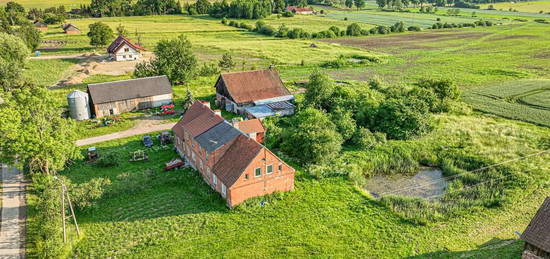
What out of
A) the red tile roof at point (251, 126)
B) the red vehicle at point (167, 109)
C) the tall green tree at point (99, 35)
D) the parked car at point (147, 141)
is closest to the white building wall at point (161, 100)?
the red vehicle at point (167, 109)

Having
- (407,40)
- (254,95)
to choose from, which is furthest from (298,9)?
(254,95)

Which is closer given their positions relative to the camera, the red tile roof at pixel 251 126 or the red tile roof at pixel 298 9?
the red tile roof at pixel 251 126

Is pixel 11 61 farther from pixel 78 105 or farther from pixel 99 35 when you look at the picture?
pixel 99 35

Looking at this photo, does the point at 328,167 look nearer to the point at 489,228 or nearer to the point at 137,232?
the point at 489,228

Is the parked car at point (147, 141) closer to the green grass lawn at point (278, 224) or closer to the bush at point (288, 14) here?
the green grass lawn at point (278, 224)

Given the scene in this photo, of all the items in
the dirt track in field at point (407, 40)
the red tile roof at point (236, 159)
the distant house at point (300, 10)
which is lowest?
the red tile roof at point (236, 159)

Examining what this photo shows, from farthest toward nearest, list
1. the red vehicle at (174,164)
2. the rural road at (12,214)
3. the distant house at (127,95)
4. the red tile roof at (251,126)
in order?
A: the distant house at (127,95)
the red tile roof at (251,126)
the red vehicle at (174,164)
the rural road at (12,214)

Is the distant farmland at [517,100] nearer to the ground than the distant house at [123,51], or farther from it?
nearer to the ground

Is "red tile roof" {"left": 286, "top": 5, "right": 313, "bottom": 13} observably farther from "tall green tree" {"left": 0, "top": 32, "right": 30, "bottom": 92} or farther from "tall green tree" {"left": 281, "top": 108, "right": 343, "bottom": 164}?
"tall green tree" {"left": 281, "top": 108, "right": 343, "bottom": 164}
